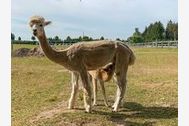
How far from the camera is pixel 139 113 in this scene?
795 centimetres

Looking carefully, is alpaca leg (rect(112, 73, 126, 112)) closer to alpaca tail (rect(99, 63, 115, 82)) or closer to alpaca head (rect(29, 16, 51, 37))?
alpaca tail (rect(99, 63, 115, 82))

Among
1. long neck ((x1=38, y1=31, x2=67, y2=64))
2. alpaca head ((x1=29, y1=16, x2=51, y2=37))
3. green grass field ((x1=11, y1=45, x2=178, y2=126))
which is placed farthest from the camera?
long neck ((x1=38, y1=31, x2=67, y2=64))

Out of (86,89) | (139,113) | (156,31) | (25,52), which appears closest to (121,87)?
(139,113)

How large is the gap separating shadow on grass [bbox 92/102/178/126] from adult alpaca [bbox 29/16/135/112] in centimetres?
30

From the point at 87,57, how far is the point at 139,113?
1.55 m

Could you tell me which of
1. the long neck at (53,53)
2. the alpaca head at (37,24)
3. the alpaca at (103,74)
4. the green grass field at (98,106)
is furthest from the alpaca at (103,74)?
the alpaca head at (37,24)

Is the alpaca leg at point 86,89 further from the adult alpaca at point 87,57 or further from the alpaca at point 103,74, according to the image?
the alpaca at point 103,74

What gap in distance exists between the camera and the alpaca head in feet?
22.2

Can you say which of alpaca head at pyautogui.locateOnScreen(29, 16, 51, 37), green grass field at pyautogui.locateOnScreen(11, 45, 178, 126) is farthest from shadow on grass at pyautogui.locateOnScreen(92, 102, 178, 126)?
alpaca head at pyautogui.locateOnScreen(29, 16, 51, 37)

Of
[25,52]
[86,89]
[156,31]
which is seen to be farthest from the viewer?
[156,31]

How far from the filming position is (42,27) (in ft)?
22.8

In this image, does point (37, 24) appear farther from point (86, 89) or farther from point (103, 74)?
point (103, 74)
